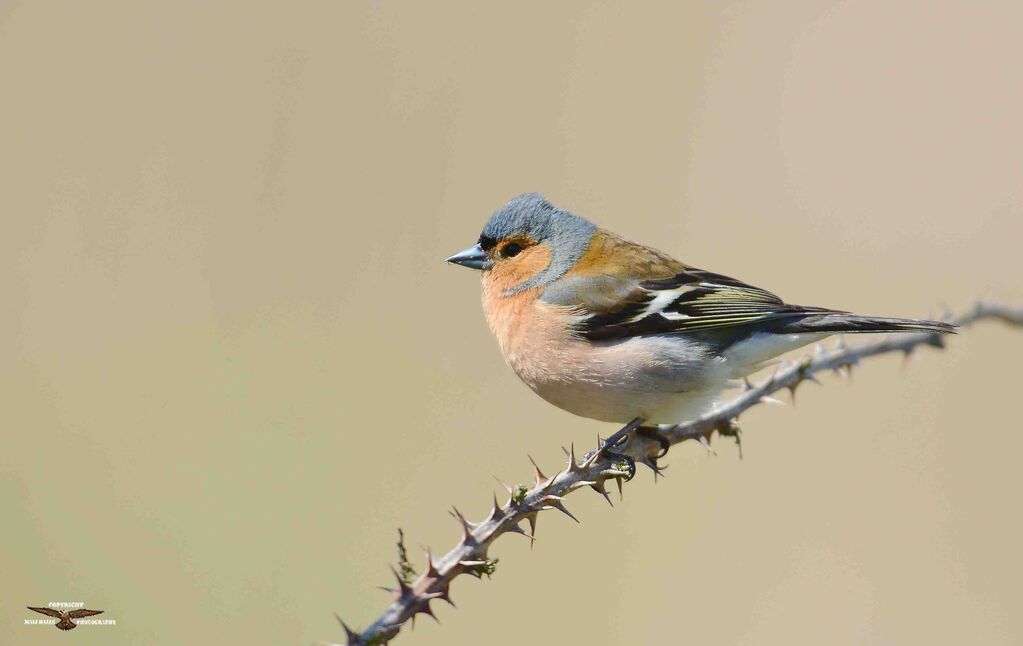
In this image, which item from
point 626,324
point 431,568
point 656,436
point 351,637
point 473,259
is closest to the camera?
point 351,637

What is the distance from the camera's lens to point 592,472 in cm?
315

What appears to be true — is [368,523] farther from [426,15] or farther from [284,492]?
[426,15]

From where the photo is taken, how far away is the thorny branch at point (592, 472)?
2.40 m

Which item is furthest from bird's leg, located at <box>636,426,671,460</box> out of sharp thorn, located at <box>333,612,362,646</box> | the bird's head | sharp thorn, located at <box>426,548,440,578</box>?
sharp thorn, located at <box>333,612,362,646</box>

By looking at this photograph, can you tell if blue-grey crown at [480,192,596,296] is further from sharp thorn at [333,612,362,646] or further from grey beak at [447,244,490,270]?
sharp thorn at [333,612,362,646]

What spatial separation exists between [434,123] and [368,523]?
386cm

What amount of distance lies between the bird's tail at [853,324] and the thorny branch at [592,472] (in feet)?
0.22

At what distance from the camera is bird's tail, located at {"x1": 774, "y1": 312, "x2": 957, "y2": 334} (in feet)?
12.2

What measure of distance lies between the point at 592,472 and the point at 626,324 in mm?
1429

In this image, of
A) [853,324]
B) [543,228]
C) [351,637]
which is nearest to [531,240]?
[543,228]

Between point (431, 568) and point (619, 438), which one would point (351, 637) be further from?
point (619, 438)

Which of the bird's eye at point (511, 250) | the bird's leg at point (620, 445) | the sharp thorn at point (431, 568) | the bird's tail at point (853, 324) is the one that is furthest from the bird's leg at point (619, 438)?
the sharp thorn at point (431, 568)

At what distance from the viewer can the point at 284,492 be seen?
5793 millimetres

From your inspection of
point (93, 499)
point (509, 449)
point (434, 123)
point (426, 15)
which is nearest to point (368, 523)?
point (509, 449)
